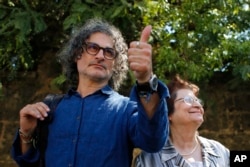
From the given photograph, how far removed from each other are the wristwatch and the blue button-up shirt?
0.49 ft

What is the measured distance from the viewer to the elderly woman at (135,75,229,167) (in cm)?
217

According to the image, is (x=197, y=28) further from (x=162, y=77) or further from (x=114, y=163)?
(x=114, y=163)

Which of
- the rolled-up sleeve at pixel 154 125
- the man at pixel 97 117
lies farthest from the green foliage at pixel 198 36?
the rolled-up sleeve at pixel 154 125

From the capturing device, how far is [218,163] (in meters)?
2.23

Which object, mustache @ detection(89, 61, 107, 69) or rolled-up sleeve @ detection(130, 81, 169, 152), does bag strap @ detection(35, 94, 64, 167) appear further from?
rolled-up sleeve @ detection(130, 81, 169, 152)

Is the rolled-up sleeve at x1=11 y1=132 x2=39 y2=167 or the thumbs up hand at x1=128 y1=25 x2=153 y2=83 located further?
the rolled-up sleeve at x1=11 y1=132 x2=39 y2=167

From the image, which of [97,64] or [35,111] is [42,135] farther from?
[97,64]

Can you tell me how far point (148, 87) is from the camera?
1453mm

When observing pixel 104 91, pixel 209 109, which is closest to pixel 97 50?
pixel 104 91

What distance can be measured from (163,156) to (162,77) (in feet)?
4.77

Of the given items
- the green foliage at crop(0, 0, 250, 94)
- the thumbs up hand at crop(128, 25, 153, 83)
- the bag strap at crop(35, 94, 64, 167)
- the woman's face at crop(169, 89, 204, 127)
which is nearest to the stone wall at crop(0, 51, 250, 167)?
the green foliage at crop(0, 0, 250, 94)

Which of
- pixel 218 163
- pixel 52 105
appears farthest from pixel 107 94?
pixel 218 163

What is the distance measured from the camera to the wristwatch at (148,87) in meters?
1.45

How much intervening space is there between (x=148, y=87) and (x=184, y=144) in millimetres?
928
